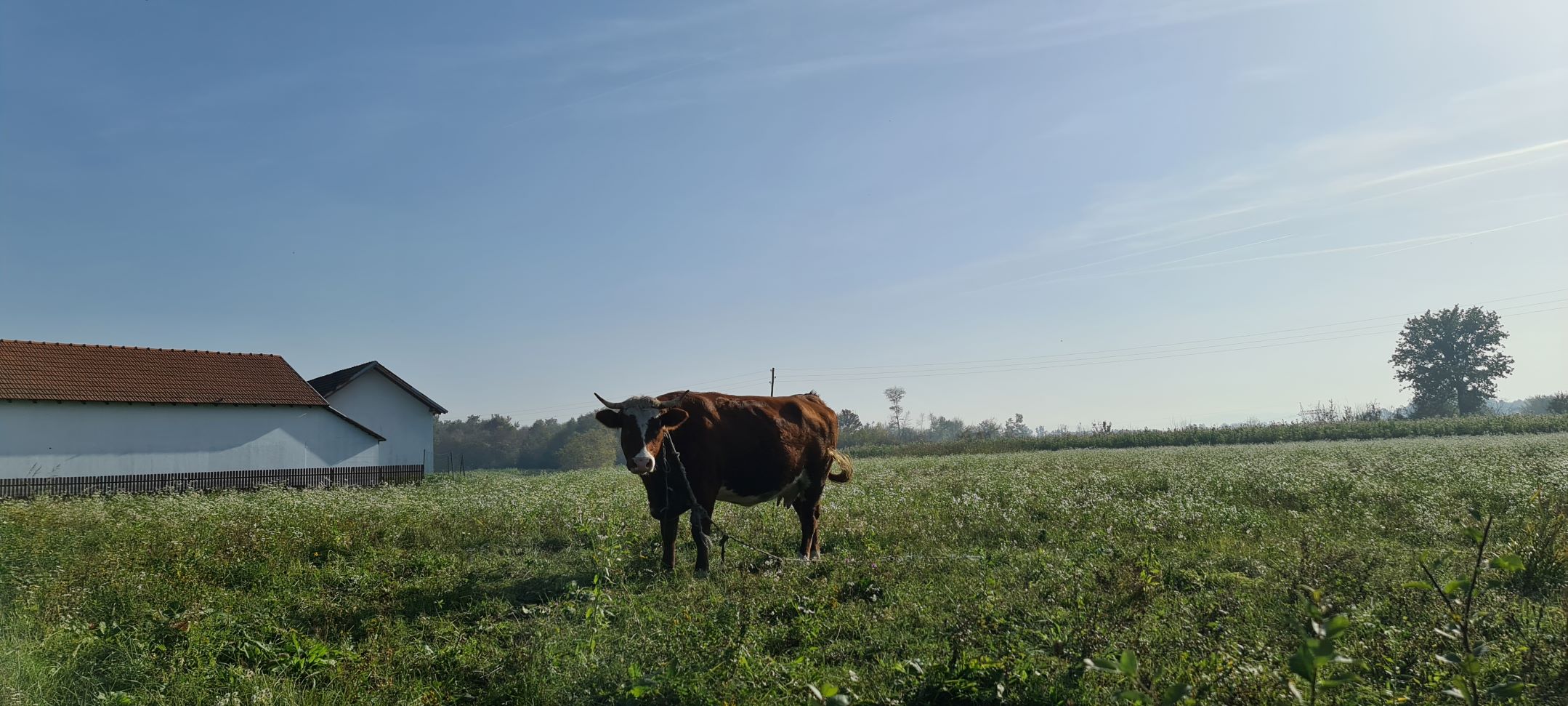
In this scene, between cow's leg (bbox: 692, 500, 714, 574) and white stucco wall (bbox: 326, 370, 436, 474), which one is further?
white stucco wall (bbox: 326, 370, 436, 474)

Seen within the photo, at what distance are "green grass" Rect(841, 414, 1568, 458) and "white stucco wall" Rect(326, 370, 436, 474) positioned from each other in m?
29.8

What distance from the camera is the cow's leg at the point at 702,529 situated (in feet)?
30.6

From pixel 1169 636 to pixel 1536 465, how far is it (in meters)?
17.0

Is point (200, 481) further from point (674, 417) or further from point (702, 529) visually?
point (702, 529)

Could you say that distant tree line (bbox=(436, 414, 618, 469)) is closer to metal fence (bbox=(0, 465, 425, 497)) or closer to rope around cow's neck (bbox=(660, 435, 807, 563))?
metal fence (bbox=(0, 465, 425, 497))

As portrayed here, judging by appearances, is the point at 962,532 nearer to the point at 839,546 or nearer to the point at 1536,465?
the point at 839,546

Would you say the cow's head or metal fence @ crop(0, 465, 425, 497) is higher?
the cow's head

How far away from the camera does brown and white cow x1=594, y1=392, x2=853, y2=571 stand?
367 inches

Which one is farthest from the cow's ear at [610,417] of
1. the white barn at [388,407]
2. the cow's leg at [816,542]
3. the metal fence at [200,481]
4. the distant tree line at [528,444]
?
the distant tree line at [528,444]

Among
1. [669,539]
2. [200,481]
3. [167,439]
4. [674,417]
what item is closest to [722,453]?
[674,417]

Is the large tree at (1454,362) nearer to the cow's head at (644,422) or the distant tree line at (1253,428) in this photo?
the distant tree line at (1253,428)

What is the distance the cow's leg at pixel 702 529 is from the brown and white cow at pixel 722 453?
0.01 m

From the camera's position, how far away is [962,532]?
10953 mm

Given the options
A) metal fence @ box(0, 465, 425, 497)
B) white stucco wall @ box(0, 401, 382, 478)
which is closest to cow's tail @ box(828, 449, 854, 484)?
metal fence @ box(0, 465, 425, 497)
